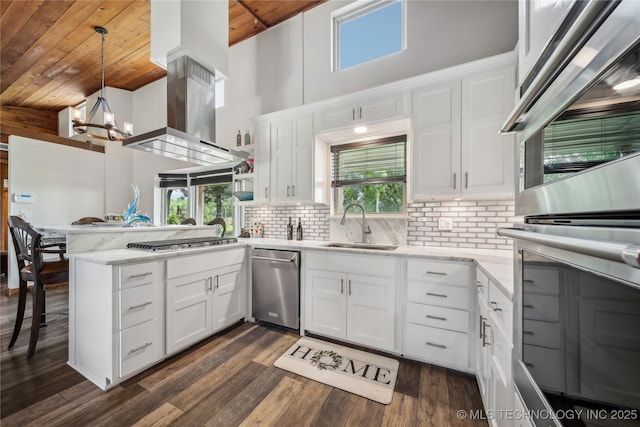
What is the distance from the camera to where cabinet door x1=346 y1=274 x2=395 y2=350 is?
2.17m

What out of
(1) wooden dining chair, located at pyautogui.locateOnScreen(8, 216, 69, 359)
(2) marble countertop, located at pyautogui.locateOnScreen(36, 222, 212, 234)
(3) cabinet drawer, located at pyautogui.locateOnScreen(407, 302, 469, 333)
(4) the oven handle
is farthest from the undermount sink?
(1) wooden dining chair, located at pyautogui.locateOnScreen(8, 216, 69, 359)

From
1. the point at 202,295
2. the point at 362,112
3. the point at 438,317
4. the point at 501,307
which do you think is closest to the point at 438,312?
the point at 438,317

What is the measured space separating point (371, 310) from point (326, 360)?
57 cm

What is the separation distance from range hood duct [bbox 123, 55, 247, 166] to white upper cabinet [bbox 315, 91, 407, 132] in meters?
1.12

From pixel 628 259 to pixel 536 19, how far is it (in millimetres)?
831

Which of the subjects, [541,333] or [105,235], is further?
[105,235]

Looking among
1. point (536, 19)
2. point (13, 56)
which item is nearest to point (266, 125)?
point (536, 19)

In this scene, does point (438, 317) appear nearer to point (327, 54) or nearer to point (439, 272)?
point (439, 272)

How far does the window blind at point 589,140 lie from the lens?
1.28 ft

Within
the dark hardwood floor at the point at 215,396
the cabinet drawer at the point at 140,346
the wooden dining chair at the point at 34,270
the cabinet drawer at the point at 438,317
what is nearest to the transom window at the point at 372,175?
the cabinet drawer at the point at 438,317

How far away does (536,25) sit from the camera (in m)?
0.74

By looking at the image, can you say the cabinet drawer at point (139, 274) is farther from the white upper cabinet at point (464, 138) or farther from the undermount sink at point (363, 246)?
the white upper cabinet at point (464, 138)

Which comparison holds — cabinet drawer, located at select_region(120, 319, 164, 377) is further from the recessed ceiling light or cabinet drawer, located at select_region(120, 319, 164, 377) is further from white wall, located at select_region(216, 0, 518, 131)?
white wall, located at select_region(216, 0, 518, 131)

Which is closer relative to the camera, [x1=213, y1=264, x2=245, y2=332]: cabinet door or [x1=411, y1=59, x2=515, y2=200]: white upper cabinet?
[x1=411, y1=59, x2=515, y2=200]: white upper cabinet
